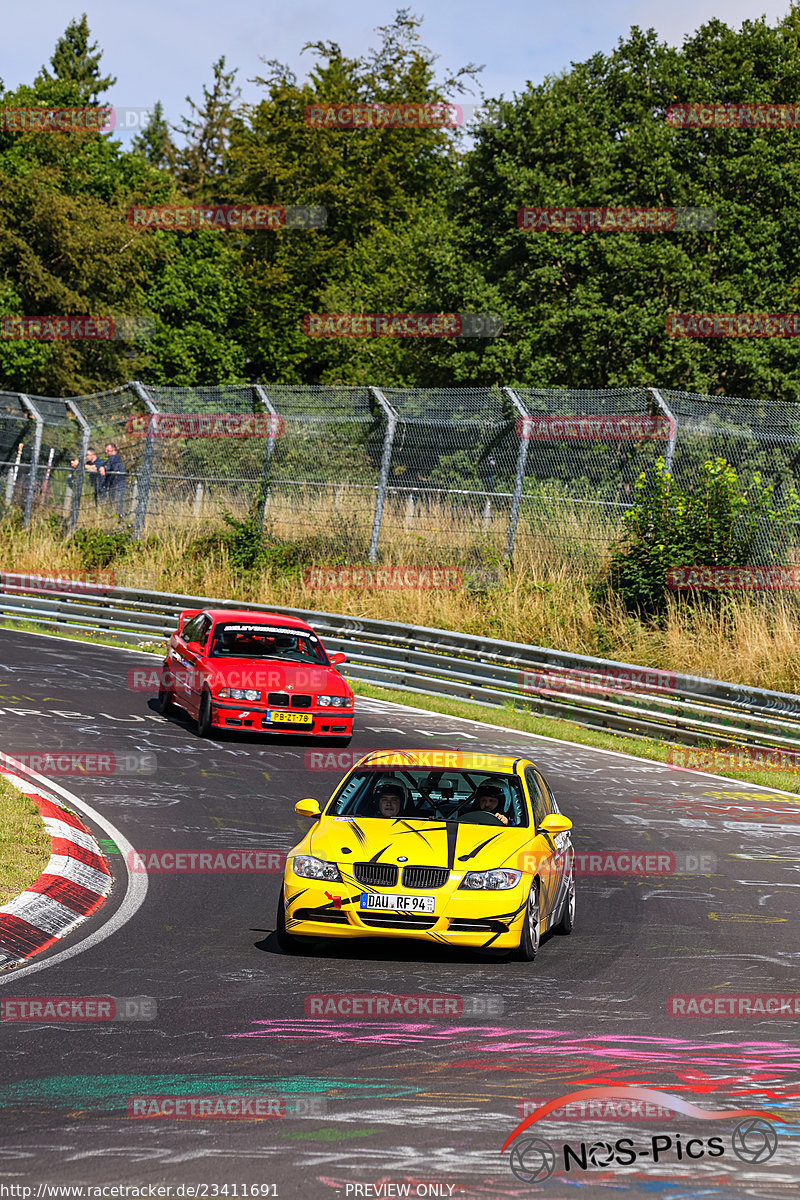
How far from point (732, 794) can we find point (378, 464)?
12.9 m

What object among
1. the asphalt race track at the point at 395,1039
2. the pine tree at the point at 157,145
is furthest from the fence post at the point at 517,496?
the pine tree at the point at 157,145

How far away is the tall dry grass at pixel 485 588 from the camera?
822 inches

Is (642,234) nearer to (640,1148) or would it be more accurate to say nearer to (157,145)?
(640,1148)

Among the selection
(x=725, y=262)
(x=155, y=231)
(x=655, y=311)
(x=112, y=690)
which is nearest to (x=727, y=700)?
(x=112, y=690)

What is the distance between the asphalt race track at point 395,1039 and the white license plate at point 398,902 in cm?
35

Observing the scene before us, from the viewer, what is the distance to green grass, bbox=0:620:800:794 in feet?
58.0

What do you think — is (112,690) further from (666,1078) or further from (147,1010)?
(666,1078)

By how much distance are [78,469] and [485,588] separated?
406 inches

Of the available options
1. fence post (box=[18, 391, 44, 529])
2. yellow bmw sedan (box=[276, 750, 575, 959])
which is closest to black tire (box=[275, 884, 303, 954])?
yellow bmw sedan (box=[276, 750, 575, 959])

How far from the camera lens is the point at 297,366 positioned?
62.8 metres

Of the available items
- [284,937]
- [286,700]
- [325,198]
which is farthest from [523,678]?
[325,198]

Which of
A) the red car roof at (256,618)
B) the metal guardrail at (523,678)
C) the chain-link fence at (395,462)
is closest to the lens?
the metal guardrail at (523,678)

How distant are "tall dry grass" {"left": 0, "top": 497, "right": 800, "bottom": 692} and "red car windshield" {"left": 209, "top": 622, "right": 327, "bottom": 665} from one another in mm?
5046

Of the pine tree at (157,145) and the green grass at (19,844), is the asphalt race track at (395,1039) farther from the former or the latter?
the pine tree at (157,145)
